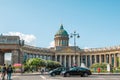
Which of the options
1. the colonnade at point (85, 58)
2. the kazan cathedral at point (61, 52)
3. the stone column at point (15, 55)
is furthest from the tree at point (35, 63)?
the colonnade at point (85, 58)

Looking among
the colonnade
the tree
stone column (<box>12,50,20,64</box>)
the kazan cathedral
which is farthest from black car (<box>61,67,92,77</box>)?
the colonnade

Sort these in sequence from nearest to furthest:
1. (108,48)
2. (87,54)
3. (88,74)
Answer: (88,74) < (108,48) < (87,54)

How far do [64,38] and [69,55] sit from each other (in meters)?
12.9

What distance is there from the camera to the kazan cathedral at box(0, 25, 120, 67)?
378 ft

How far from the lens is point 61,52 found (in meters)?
154

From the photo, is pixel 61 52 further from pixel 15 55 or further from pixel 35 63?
pixel 35 63

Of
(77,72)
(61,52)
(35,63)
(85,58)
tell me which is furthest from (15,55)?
(77,72)

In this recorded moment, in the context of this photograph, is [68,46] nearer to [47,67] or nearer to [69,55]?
[69,55]

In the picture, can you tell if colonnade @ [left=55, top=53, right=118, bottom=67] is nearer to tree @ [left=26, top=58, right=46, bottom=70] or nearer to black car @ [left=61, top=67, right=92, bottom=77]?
tree @ [left=26, top=58, right=46, bottom=70]

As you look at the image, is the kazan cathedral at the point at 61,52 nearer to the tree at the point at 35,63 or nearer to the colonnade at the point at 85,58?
the colonnade at the point at 85,58

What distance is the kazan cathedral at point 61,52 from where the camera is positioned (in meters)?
115

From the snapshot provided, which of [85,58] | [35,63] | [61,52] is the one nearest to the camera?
[35,63]

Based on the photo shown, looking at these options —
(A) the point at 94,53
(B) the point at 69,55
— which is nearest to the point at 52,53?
(B) the point at 69,55

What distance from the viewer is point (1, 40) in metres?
115
